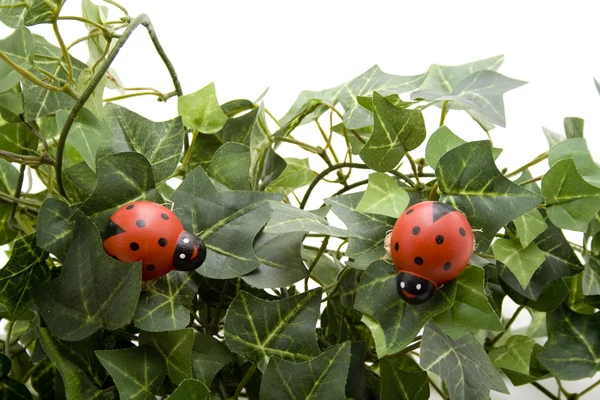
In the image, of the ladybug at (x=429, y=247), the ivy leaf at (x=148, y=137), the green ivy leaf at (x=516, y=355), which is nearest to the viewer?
the ladybug at (x=429, y=247)

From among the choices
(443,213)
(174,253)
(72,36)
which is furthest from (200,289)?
(72,36)

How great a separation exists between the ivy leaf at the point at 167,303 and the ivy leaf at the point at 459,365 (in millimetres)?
189

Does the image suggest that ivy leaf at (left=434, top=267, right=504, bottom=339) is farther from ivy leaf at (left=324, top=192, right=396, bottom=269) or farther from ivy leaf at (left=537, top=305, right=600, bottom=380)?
ivy leaf at (left=537, top=305, right=600, bottom=380)

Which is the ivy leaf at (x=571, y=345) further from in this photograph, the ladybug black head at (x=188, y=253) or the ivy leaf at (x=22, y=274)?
the ivy leaf at (x=22, y=274)

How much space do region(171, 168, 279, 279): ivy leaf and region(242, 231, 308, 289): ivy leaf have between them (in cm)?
2

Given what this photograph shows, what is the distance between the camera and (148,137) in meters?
0.63

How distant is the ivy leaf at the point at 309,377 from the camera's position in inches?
21.2

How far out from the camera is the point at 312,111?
0.68 meters

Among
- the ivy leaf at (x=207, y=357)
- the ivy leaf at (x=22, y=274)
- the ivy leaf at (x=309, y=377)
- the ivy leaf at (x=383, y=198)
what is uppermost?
the ivy leaf at (x=383, y=198)

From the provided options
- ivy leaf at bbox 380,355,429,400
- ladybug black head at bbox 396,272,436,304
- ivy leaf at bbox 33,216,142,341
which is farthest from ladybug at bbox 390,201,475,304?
ivy leaf at bbox 33,216,142,341

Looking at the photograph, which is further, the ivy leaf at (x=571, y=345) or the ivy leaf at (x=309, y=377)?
the ivy leaf at (x=571, y=345)

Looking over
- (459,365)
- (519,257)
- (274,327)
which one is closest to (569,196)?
(519,257)

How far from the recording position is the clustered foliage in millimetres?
544

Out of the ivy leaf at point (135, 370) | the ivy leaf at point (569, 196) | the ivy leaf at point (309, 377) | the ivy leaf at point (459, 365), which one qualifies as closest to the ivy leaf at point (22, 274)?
the ivy leaf at point (135, 370)
